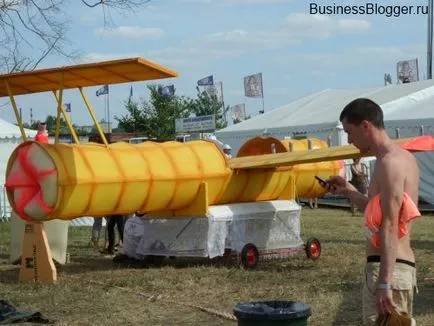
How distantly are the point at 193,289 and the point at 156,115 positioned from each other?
46.4 m

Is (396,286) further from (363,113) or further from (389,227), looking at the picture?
(363,113)

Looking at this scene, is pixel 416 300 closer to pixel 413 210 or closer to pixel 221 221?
pixel 221 221

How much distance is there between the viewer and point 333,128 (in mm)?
23547

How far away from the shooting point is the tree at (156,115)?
5439 centimetres

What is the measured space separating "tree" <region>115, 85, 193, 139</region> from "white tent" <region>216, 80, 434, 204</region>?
23798 millimetres

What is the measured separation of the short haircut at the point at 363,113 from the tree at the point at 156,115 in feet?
161

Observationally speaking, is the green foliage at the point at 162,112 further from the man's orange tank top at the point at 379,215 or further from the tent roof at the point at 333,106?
the man's orange tank top at the point at 379,215

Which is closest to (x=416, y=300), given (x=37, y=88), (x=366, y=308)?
(x=366, y=308)

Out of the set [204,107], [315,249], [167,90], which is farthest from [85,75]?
[204,107]

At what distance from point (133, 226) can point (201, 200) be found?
1340mm

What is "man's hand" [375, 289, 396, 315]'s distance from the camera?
12.9 feet

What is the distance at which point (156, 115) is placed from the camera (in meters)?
55.2

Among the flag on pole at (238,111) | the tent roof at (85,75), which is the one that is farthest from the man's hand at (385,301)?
the flag on pole at (238,111)

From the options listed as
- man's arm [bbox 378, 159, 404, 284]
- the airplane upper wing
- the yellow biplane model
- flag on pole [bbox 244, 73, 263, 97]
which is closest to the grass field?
the yellow biplane model
